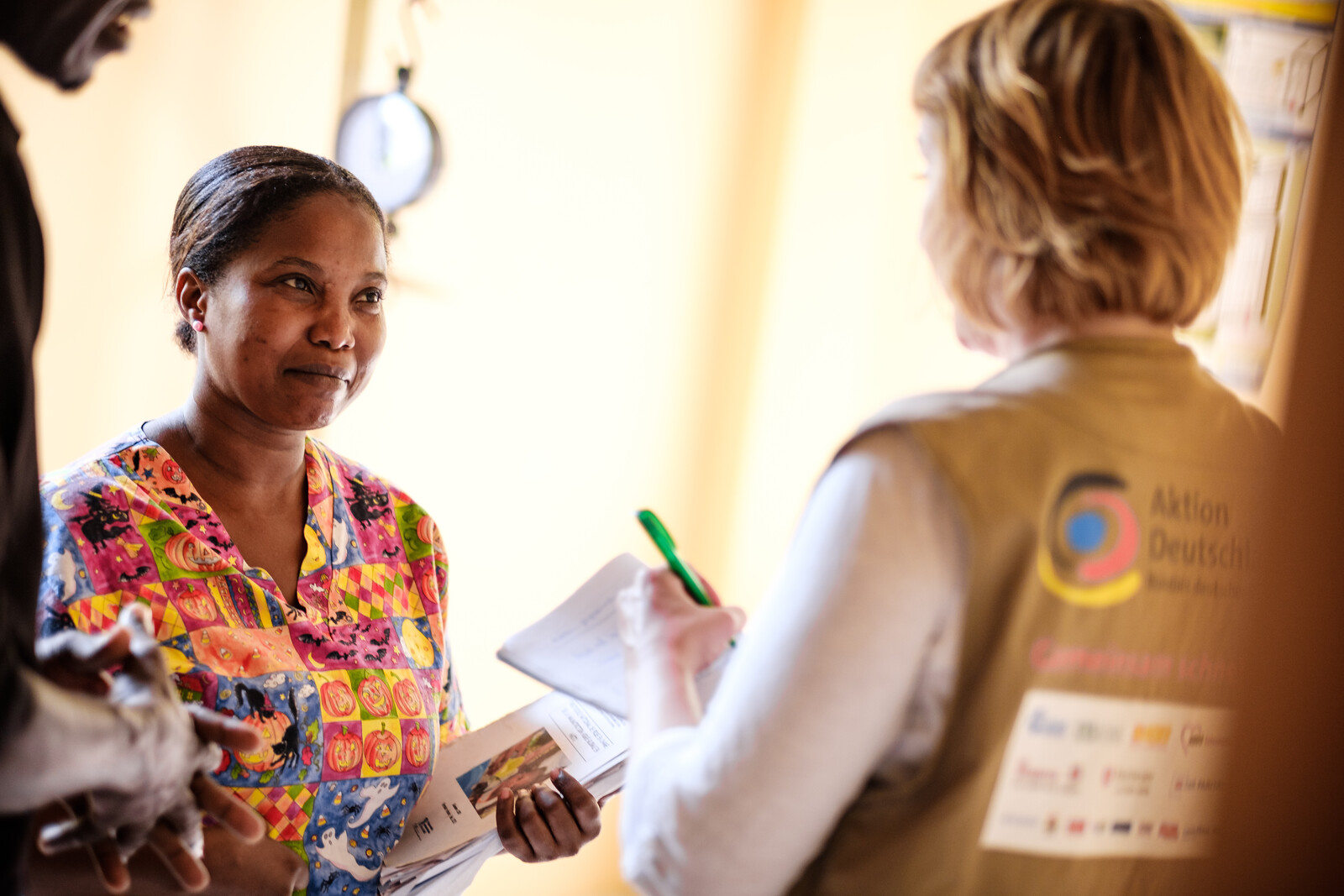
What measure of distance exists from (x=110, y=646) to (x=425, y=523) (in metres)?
0.70

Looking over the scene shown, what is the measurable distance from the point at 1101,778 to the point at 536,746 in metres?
0.73

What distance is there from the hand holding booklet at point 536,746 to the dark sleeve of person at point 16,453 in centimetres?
45

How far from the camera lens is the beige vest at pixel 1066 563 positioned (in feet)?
2.27

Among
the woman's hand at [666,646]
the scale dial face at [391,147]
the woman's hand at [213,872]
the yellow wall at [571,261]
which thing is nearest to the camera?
the woman's hand at [666,646]

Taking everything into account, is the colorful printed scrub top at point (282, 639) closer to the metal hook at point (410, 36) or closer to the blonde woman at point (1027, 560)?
the blonde woman at point (1027, 560)

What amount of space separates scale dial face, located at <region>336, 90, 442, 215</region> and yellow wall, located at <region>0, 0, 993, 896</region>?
0.20ft

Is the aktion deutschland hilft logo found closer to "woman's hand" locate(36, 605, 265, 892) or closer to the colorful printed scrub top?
"woman's hand" locate(36, 605, 265, 892)

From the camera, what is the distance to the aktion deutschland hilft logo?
2.29 feet

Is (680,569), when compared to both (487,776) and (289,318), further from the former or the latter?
(289,318)

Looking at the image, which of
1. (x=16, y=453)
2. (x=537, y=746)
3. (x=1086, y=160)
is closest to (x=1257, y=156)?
(x=1086, y=160)

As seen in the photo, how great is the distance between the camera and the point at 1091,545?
0.71m

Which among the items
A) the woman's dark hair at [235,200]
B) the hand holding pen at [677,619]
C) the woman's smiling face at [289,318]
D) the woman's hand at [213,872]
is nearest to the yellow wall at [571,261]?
the woman's dark hair at [235,200]

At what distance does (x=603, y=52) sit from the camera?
262cm

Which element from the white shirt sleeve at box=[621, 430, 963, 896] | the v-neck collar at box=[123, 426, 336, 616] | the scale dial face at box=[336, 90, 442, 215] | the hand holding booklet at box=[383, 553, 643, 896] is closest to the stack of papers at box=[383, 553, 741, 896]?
the hand holding booklet at box=[383, 553, 643, 896]
